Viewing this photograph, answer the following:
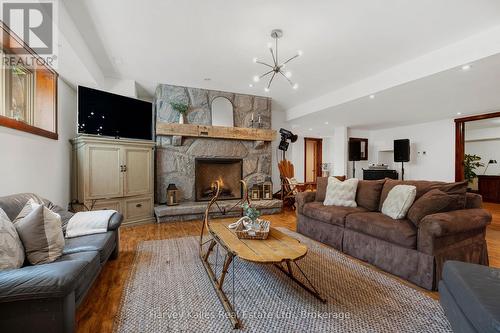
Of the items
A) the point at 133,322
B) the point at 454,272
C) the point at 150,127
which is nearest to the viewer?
the point at 454,272

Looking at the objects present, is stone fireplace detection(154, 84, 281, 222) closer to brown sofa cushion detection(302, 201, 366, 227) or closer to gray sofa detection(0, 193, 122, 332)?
brown sofa cushion detection(302, 201, 366, 227)

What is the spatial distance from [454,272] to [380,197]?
1.64 m

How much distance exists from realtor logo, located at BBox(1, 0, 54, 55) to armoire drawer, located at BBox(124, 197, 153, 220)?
2.44 meters

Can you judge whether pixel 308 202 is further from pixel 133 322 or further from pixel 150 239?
pixel 133 322

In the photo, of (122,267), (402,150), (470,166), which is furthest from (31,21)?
(470,166)

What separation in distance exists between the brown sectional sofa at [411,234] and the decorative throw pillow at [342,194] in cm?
14

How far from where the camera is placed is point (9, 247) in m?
1.38

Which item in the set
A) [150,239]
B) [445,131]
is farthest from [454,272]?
[445,131]

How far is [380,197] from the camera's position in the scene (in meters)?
2.99

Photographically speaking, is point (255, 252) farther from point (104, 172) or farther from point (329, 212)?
point (104, 172)

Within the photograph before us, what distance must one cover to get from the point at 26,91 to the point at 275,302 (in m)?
3.39

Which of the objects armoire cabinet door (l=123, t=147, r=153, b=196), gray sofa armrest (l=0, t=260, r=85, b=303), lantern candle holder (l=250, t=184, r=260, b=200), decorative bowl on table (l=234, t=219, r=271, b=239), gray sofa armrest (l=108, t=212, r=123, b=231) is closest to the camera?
gray sofa armrest (l=0, t=260, r=85, b=303)

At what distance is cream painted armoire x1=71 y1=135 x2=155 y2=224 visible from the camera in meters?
3.61

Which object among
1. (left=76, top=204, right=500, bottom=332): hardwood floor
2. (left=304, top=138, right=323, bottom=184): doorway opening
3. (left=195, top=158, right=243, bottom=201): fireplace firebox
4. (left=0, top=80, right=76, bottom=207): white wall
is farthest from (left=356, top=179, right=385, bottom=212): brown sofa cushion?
(left=304, top=138, right=323, bottom=184): doorway opening
